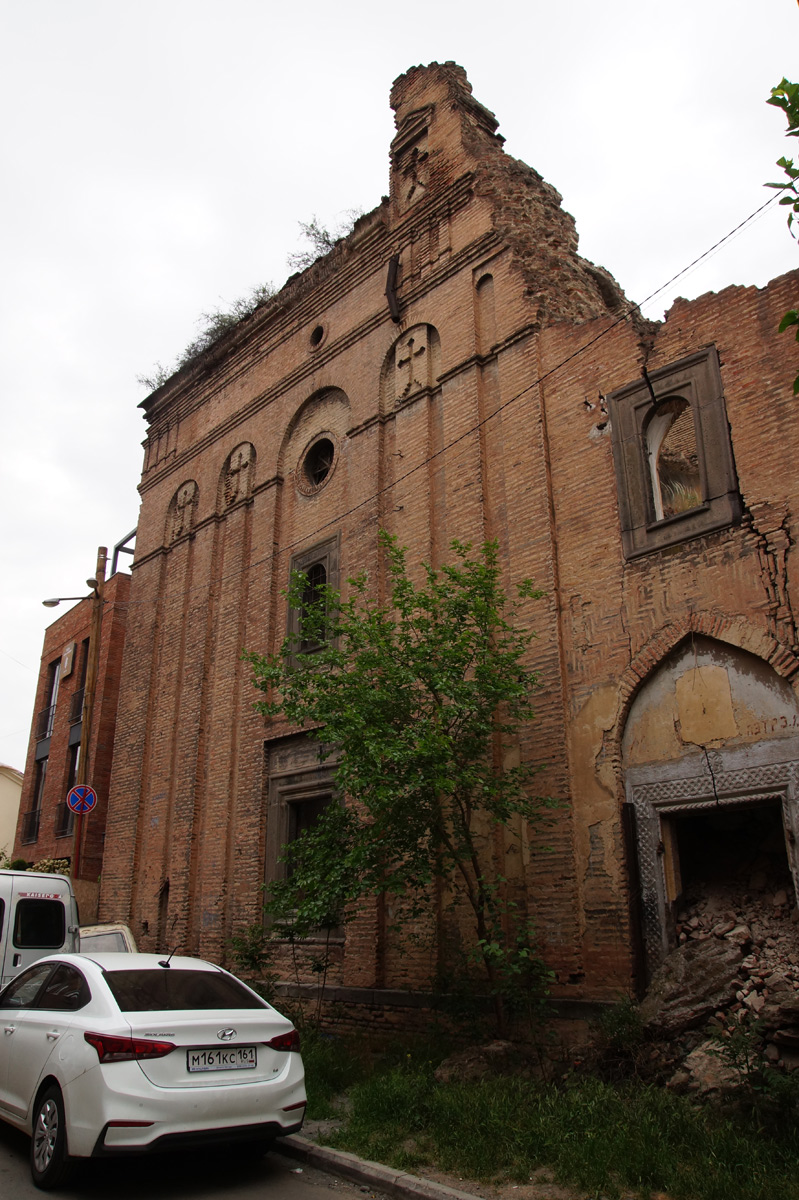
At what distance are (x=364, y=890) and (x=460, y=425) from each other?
604cm

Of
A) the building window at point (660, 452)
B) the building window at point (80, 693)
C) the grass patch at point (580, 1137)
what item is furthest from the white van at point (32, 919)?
the building window at point (80, 693)

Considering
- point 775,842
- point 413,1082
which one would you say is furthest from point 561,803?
point 413,1082

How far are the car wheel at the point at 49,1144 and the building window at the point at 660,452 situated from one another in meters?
6.46

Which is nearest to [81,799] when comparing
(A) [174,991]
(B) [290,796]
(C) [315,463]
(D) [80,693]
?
(B) [290,796]

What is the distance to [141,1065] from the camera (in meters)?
4.83

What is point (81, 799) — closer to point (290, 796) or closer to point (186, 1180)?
point (290, 796)

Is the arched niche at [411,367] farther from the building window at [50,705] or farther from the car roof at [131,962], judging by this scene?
the building window at [50,705]

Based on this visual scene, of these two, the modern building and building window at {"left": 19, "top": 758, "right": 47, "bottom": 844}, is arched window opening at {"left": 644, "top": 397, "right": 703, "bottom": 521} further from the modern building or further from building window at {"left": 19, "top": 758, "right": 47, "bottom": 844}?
building window at {"left": 19, "top": 758, "right": 47, "bottom": 844}

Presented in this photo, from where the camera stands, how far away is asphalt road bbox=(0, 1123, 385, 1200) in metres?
→ 4.93

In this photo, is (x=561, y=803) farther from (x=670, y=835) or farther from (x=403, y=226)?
(x=403, y=226)

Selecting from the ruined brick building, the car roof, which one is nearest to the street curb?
the car roof

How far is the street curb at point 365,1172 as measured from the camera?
491cm

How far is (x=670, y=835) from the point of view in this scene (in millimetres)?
7645

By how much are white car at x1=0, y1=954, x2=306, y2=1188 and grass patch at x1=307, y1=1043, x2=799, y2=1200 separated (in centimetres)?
100
